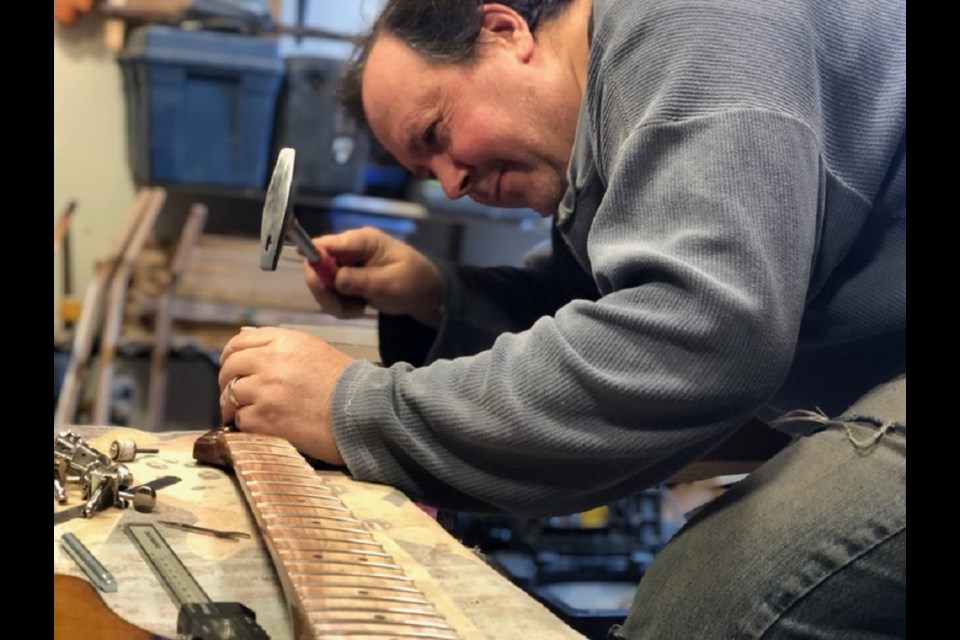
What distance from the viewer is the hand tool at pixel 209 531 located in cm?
67

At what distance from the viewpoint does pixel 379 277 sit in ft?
4.04

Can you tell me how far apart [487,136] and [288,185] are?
0.20 m

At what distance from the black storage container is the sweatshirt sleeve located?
5.19 ft

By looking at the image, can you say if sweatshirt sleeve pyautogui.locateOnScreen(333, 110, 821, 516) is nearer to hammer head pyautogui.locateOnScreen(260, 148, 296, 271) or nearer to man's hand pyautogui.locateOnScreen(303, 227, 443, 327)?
hammer head pyautogui.locateOnScreen(260, 148, 296, 271)

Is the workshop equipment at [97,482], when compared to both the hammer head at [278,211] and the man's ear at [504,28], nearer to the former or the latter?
the hammer head at [278,211]

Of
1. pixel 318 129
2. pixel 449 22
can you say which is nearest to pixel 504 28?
pixel 449 22

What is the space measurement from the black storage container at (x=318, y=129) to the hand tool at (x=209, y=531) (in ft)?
5.35

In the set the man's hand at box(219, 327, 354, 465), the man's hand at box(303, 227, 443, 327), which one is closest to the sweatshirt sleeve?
the man's hand at box(219, 327, 354, 465)

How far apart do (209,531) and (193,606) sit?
160 millimetres

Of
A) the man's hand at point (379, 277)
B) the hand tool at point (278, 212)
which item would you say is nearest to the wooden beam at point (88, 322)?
the man's hand at point (379, 277)
